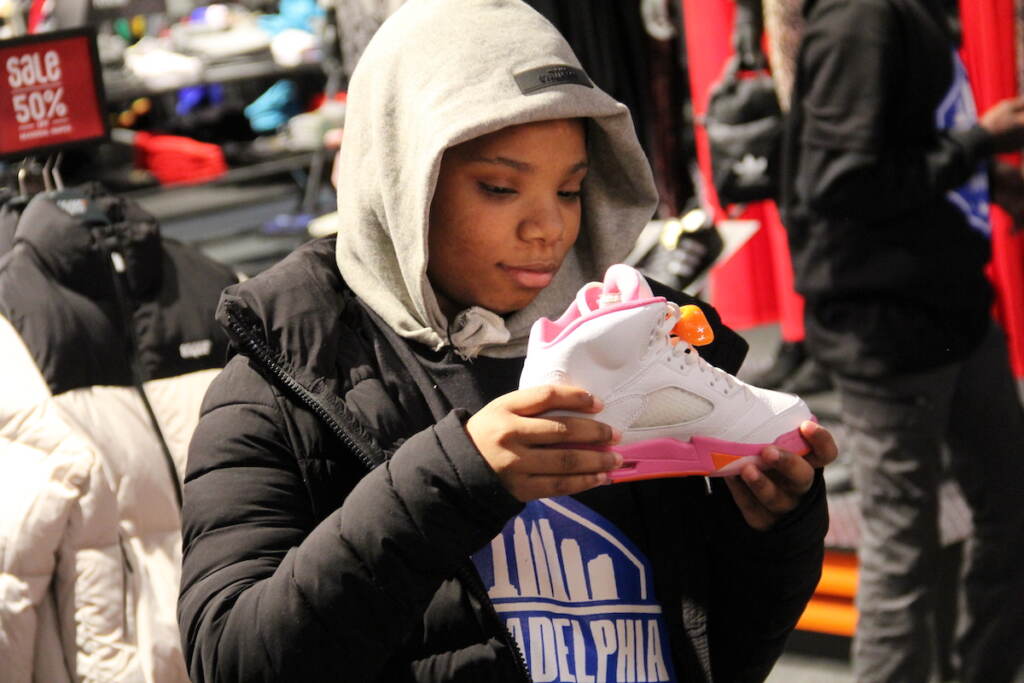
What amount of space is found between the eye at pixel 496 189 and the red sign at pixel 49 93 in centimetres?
93

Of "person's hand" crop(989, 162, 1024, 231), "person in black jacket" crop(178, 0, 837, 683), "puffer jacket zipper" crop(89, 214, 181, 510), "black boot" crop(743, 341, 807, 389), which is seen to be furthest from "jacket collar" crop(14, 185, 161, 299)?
"black boot" crop(743, 341, 807, 389)

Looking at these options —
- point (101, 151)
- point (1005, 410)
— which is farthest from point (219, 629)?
point (101, 151)

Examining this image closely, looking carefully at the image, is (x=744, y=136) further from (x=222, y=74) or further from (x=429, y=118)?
(x=222, y=74)

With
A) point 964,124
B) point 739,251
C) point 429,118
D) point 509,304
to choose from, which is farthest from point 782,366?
point 429,118

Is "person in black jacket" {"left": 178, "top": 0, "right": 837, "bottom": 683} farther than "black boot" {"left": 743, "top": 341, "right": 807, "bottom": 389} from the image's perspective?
No

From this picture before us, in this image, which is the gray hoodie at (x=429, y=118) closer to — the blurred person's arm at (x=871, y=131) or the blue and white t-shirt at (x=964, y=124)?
the blurred person's arm at (x=871, y=131)

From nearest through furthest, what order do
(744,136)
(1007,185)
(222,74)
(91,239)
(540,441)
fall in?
1. (540,441)
2. (91,239)
3. (1007,185)
4. (744,136)
5. (222,74)

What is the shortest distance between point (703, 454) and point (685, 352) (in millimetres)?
99

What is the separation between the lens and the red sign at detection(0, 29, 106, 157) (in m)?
1.83

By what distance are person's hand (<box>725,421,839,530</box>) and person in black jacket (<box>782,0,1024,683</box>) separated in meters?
1.20

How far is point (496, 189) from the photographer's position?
1.21 meters

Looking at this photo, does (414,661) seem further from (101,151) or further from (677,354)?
(101,151)

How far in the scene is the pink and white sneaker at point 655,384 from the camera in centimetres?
104

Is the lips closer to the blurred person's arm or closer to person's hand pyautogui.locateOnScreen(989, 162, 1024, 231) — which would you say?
the blurred person's arm
